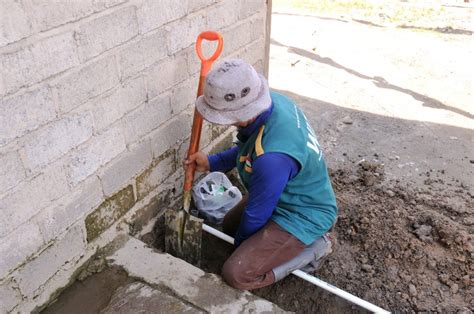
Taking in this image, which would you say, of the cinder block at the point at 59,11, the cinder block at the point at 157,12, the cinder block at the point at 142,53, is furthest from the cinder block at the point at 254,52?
the cinder block at the point at 59,11

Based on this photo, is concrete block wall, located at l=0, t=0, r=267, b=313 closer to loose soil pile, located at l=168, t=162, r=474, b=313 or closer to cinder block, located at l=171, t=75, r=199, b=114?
cinder block, located at l=171, t=75, r=199, b=114

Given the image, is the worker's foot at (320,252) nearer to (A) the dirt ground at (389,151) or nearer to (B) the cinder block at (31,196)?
(A) the dirt ground at (389,151)

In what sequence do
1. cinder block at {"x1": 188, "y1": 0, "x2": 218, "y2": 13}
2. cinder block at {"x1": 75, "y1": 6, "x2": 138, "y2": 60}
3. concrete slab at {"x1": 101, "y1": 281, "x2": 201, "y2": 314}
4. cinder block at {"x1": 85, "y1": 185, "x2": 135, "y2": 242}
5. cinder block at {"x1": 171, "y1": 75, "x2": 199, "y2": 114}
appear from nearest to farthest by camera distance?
cinder block at {"x1": 75, "y1": 6, "x2": 138, "y2": 60}
concrete slab at {"x1": 101, "y1": 281, "x2": 201, "y2": 314}
cinder block at {"x1": 85, "y1": 185, "x2": 135, "y2": 242}
cinder block at {"x1": 188, "y1": 0, "x2": 218, "y2": 13}
cinder block at {"x1": 171, "y1": 75, "x2": 199, "y2": 114}

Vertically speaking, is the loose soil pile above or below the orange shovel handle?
below

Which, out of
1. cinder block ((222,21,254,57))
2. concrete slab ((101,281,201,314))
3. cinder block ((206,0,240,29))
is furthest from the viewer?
cinder block ((222,21,254,57))

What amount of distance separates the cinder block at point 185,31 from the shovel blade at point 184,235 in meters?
0.94

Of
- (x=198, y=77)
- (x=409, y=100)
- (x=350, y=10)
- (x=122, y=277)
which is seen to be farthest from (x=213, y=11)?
(x=350, y=10)

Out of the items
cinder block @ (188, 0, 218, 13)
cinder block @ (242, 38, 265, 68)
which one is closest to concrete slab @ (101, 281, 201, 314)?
cinder block @ (188, 0, 218, 13)

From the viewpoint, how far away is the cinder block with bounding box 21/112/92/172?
6.06 feet

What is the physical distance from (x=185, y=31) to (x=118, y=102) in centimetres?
62

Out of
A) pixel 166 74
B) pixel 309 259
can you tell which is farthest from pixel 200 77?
pixel 309 259

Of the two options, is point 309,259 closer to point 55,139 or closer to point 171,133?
point 171,133

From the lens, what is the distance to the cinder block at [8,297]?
1914mm

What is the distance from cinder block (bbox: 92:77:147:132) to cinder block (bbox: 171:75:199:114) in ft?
0.91
